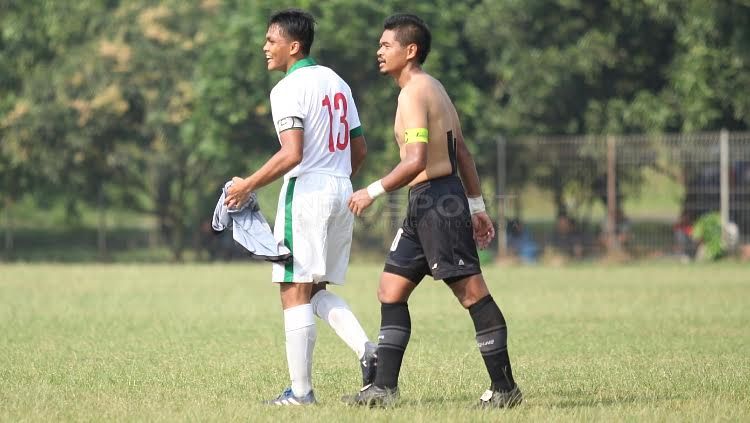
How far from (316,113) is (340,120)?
207 mm

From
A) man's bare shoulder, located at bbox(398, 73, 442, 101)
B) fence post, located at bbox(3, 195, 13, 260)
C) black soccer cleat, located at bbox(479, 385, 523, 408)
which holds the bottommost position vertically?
fence post, located at bbox(3, 195, 13, 260)

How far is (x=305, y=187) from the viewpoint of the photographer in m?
7.93

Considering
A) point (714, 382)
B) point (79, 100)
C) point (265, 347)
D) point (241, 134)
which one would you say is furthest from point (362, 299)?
point (79, 100)

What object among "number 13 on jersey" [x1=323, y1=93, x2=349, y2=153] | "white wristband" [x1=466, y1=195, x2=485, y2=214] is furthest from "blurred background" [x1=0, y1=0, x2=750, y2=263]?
"number 13 on jersey" [x1=323, y1=93, x2=349, y2=153]

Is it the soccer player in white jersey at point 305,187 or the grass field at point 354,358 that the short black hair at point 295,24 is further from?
the grass field at point 354,358

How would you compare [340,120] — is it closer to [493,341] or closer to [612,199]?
[493,341]

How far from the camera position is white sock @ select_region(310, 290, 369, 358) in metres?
8.20

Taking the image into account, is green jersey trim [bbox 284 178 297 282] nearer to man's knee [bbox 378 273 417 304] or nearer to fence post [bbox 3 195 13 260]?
man's knee [bbox 378 273 417 304]

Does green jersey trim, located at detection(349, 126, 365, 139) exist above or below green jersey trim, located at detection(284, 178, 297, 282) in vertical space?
above

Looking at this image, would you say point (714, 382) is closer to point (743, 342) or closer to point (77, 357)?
point (743, 342)

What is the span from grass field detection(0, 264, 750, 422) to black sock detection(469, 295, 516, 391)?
0.76 ft

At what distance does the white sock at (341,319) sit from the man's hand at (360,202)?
924mm

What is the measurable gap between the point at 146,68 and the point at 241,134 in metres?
3.73

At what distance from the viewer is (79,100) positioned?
35625mm
